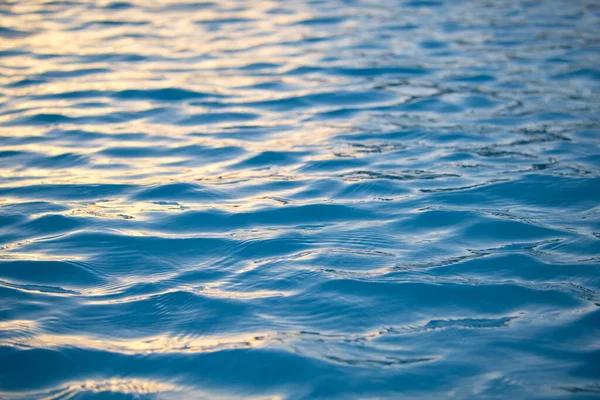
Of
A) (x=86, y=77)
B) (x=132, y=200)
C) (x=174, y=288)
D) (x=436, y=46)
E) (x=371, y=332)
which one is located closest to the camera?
(x=371, y=332)

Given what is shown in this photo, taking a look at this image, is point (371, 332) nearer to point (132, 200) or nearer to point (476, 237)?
point (476, 237)

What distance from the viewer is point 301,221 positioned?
3.58 metres

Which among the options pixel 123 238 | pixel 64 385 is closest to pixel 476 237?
pixel 123 238

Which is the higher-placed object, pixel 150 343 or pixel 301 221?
pixel 301 221

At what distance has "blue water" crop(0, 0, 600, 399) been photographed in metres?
2.41

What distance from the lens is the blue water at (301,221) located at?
2414mm

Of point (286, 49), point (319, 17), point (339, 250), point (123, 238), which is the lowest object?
point (339, 250)

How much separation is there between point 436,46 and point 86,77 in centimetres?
389

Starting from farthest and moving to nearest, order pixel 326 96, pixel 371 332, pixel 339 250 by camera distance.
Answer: pixel 326 96 → pixel 339 250 → pixel 371 332

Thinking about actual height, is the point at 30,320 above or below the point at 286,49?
below

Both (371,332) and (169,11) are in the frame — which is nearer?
(371,332)

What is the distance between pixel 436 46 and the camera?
725 centimetres

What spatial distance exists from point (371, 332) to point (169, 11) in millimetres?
7696

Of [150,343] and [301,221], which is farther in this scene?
[301,221]
